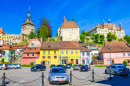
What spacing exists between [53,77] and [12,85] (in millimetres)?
3786

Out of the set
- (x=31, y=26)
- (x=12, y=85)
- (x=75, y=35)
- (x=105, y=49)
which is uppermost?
(x=31, y=26)

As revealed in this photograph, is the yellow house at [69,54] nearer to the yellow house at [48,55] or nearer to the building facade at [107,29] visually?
the yellow house at [48,55]

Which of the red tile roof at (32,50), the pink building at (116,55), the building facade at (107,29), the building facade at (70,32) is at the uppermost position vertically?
the building facade at (107,29)

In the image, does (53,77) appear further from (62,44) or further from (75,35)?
(75,35)

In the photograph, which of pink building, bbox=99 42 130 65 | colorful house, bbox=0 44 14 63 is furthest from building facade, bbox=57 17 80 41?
colorful house, bbox=0 44 14 63

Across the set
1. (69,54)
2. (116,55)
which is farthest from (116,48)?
(69,54)

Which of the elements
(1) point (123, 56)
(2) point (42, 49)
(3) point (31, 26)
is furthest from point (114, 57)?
(3) point (31, 26)

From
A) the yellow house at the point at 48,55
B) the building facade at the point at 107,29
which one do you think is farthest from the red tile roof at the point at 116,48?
the building facade at the point at 107,29

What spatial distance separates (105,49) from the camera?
53.5 m

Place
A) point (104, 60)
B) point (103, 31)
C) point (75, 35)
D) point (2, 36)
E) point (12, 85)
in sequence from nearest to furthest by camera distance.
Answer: point (12, 85), point (104, 60), point (75, 35), point (103, 31), point (2, 36)

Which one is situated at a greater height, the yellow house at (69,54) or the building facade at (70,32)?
the building facade at (70,32)

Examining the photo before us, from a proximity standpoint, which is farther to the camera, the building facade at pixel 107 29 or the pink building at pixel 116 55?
the building facade at pixel 107 29

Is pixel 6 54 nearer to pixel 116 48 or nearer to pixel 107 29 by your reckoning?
pixel 116 48

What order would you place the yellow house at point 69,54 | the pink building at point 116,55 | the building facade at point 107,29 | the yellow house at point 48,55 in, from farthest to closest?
the building facade at point 107,29 → the yellow house at point 69,54 → the yellow house at point 48,55 → the pink building at point 116,55
